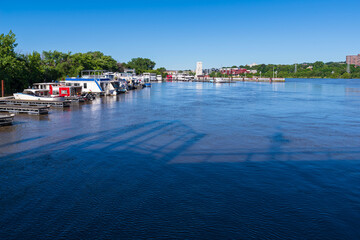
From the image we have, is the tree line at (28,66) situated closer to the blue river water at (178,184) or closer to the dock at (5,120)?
the dock at (5,120)

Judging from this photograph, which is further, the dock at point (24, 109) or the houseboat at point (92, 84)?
the houseboat at point (92, 84)

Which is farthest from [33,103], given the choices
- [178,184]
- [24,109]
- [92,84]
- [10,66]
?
[178,184]

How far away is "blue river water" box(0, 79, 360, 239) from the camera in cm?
941

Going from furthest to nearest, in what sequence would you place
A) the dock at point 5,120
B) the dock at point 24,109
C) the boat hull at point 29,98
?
the boat hull at point 29,98 → the dock at point 24,109 → the dock at point 5,120

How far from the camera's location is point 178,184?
12.8m

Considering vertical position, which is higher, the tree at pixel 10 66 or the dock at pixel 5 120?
the tree at pixel 10 66

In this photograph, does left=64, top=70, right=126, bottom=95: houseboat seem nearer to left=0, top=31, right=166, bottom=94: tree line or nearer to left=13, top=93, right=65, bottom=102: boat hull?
left=0, top=31, right=166, bottom=94: tree line

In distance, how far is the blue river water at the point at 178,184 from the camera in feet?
30.9

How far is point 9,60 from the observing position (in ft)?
146

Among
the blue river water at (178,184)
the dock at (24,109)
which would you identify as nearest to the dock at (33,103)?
the dock at (24,109)

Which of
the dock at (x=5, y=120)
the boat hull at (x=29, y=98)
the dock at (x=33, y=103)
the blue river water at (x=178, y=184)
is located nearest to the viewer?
the blue river water at (x=178, y=184)

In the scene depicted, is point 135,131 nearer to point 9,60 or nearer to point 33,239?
point 33,239

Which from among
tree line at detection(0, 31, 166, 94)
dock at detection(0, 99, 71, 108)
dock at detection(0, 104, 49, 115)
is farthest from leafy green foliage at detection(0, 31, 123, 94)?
dock at detection(0, 104, 49, 115)

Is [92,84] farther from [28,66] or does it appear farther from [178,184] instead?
[178,184]
